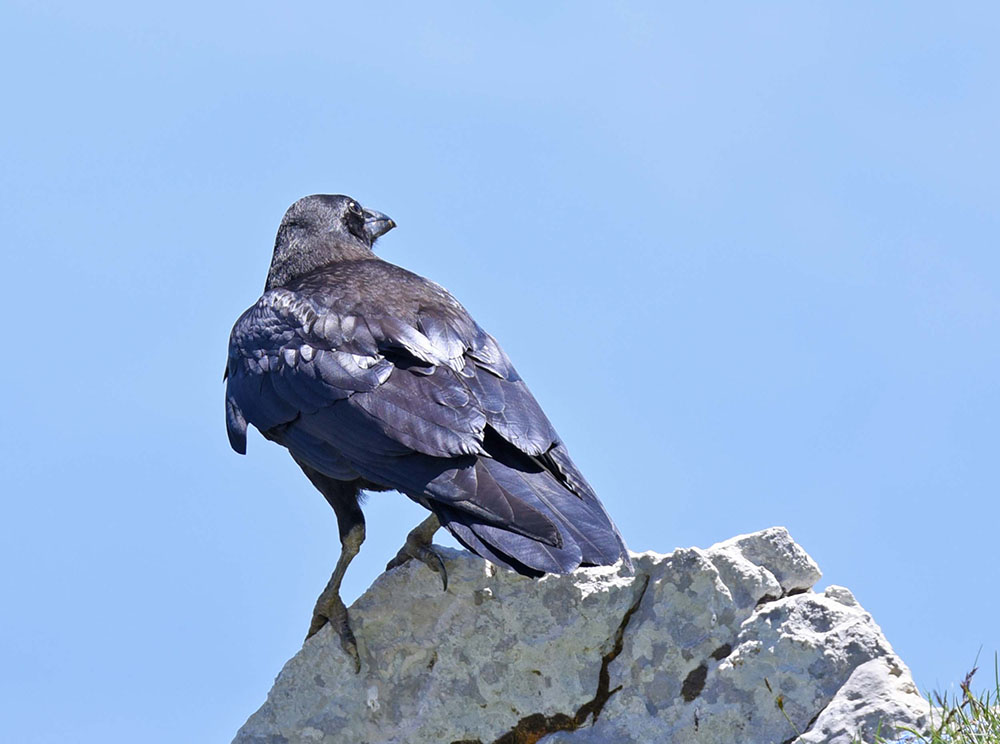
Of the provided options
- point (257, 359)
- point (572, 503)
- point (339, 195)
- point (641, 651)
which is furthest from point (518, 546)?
point (339, 195)

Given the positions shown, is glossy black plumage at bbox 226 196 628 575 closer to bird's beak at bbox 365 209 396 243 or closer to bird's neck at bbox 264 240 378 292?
bird's neck at bbox 264 240 378 292

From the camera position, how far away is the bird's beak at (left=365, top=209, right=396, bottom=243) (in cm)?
784

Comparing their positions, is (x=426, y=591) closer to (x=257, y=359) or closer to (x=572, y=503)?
(x=572, y=503)

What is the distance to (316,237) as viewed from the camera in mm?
7328

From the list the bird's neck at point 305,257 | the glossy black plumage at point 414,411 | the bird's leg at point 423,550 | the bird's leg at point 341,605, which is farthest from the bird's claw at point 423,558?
the bird's neck at point 305,257

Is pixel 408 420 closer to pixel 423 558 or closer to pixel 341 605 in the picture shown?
pixel 423 558

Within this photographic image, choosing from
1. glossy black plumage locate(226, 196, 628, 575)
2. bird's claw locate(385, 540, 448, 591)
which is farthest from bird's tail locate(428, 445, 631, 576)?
bird's claw locate(385, 540, 448, 591)

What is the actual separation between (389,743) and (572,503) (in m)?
1.21

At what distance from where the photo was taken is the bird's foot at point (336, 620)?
5359 millimetres

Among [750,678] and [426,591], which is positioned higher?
[426,591]

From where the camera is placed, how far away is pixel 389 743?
523 cm

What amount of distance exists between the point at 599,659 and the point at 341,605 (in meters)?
1.10

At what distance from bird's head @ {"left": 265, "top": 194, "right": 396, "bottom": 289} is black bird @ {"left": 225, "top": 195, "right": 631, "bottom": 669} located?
35cm

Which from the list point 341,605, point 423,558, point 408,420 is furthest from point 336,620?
point 408,420
